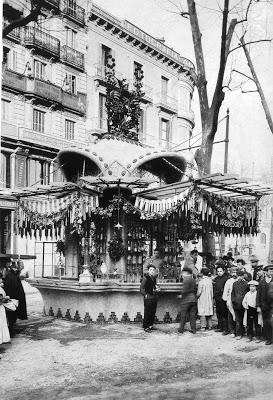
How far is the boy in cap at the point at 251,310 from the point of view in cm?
1066

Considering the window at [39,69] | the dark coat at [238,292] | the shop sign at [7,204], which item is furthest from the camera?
the window at [39,69]

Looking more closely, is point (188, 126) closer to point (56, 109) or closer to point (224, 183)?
point (56, 109)

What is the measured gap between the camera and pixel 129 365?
28.7ft

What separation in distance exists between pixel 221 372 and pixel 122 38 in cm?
3072

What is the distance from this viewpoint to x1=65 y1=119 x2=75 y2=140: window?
32.3 metres

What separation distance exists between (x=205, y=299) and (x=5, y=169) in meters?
18.4

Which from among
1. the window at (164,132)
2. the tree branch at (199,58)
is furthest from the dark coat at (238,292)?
the window at (164,132)

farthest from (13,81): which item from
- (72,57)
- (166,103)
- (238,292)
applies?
(238,292)

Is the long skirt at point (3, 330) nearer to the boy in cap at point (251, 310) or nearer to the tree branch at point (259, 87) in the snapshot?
the boy in cap at point (251, 310)

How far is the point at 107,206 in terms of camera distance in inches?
542

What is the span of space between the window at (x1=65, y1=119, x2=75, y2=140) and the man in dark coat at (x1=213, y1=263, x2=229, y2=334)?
2210 centimetres

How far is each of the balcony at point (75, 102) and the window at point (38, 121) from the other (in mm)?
1623

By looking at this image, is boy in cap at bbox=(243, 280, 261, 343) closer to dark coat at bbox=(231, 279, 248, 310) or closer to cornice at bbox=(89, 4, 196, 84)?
dark coat at bbox=(231, 279, 248, 310)

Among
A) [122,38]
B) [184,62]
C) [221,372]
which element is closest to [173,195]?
[221,372]
